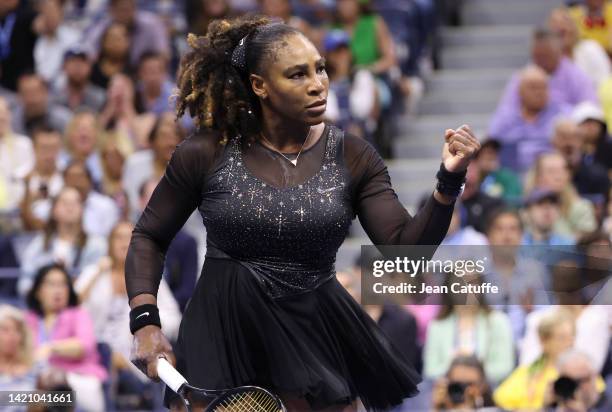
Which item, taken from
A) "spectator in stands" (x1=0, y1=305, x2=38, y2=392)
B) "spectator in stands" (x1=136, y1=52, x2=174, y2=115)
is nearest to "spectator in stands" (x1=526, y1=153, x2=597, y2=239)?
"spectator in stands" (x1=136, y1=52, x2=174, y2=115)

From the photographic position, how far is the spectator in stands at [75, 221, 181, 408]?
7469mm

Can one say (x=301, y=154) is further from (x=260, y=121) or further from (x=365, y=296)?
(x=365, y=296)

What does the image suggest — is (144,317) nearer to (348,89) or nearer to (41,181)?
(41,181)

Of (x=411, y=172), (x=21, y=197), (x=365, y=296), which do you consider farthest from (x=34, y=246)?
(x=365, y=296)

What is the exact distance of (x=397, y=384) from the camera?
432 centimetres

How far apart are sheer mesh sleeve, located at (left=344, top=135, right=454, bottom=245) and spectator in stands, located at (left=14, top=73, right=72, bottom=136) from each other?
19.8 feet

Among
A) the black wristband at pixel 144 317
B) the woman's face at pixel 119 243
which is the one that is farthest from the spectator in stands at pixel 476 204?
the black wristband at pixel 144 317

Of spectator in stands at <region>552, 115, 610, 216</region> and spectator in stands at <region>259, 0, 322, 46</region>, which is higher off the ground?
spectator in stands at <region>259, 0, 322, 46</region>

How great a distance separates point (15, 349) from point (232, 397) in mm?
3524

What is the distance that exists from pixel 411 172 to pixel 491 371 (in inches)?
121

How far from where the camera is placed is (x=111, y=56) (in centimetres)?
1052

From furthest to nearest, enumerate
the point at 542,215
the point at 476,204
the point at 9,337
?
the point at 476,204
the point at 542,215
the point at 9,337

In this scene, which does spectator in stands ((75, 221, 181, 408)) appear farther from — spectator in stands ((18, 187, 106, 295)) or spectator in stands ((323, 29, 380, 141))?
spectator in stands ((323, 29, 380, 141))

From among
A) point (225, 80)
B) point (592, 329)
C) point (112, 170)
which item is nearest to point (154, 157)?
point (112, 170)
